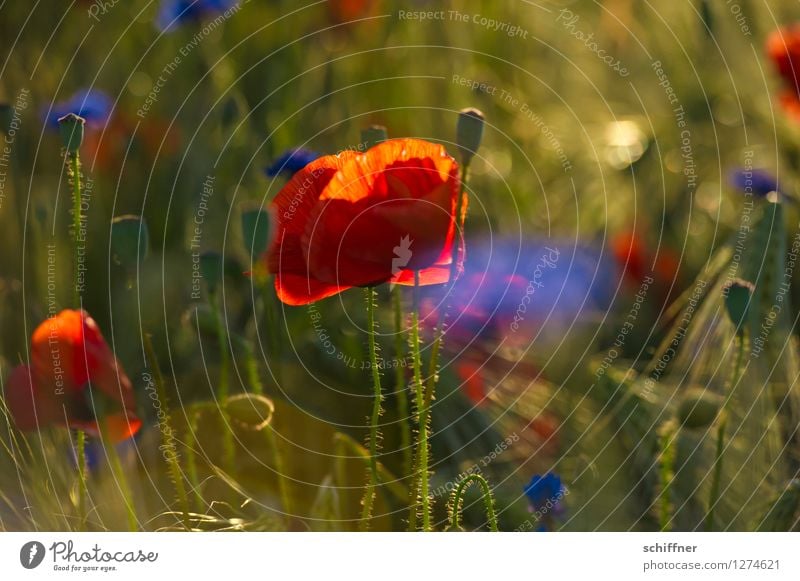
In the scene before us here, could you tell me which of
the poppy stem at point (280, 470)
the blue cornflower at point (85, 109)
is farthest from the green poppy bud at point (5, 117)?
the poppy stem at point (280, 470)

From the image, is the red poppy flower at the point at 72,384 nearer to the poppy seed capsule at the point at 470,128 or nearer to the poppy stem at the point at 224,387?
the poppy stem at the point at 224,387

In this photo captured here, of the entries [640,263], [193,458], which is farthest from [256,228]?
[640,263]

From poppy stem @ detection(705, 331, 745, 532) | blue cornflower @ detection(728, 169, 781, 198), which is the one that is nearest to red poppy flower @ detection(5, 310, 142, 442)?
poppy stem @ detection(705, 331, 745, 532)

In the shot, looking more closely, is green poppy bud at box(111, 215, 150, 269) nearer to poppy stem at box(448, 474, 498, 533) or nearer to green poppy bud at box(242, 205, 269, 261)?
green poppy bud at box(242, 205, 269, 261)

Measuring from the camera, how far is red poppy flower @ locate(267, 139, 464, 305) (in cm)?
54

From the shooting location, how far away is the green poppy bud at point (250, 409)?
638mm

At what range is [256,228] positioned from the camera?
598mm

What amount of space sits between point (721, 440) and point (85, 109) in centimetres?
49
